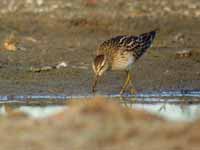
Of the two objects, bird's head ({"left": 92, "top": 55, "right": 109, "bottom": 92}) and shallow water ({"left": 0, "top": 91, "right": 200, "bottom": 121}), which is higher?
bird's head ({"left": 92, "top": 55, "right": 109, "bottom": 92})

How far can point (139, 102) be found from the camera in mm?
12375

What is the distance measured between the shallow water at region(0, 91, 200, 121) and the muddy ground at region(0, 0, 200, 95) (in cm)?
39

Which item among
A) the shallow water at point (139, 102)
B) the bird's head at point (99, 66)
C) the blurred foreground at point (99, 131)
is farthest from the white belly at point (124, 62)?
the blurred foreground at point (99, 131)

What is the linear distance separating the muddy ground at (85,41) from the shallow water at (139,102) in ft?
1.29

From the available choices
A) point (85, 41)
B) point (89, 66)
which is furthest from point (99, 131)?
point (85, 41)

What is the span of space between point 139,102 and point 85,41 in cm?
476

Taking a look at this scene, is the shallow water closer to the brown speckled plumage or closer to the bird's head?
the bird's head

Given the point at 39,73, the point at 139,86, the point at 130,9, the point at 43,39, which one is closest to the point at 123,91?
the point at 139,86

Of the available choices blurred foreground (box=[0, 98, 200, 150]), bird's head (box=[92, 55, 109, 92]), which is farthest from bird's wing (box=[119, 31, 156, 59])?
blurred foreground (box=[0, 98, 200, 150])

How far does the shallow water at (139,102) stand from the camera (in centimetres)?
1139

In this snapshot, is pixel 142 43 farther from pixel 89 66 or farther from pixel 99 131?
pixel 99 131

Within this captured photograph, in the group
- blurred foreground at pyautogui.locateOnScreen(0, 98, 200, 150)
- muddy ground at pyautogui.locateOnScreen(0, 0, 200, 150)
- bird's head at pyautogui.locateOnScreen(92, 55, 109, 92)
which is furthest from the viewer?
bird's head at pyautogui.locateOnScreen(92, 55, 109, 92)

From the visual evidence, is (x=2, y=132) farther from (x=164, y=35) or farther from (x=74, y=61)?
(x=164, y=35)

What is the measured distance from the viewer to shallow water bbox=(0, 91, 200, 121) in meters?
11.4
